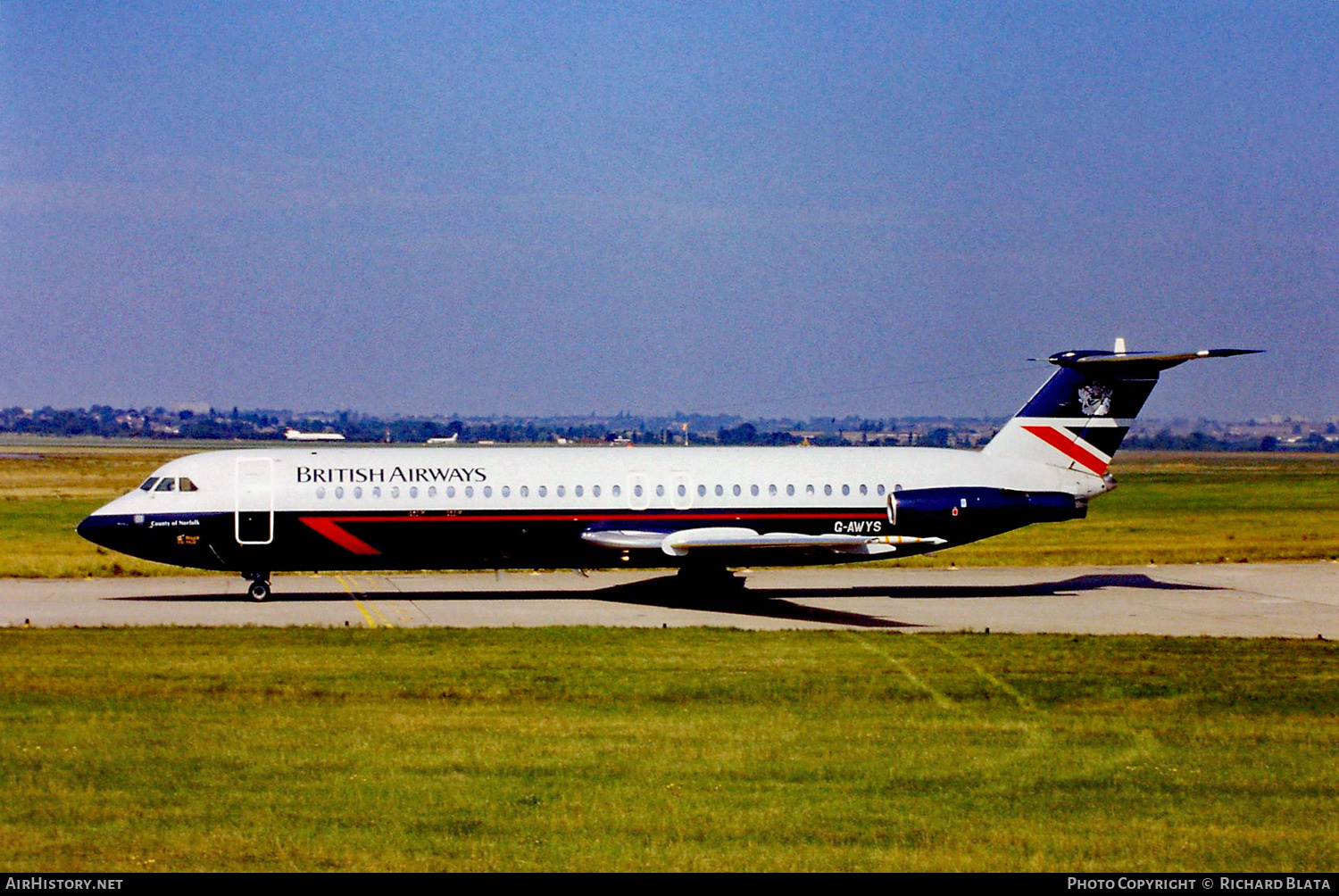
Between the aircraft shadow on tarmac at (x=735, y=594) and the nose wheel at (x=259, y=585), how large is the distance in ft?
0.62

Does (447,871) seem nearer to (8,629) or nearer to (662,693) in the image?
(662,693)

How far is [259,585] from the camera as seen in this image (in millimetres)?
31906

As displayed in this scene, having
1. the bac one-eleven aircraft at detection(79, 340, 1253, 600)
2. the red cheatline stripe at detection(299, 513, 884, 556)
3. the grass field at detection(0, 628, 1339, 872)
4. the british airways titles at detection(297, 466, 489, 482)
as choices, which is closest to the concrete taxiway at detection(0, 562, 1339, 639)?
the bac one-eleven aircraft at detection(79, 340, 1253, 600)

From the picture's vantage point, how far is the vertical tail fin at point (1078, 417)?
112ft

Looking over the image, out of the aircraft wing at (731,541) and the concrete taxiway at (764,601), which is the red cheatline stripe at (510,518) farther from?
the concrete taxiway at (764,601)

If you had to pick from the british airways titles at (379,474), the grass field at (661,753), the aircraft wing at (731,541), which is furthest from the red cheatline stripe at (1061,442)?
the british airways titles at (379,474)

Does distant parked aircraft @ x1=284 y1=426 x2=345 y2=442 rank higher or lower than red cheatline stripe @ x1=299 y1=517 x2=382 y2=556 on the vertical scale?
higher

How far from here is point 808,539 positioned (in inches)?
1184

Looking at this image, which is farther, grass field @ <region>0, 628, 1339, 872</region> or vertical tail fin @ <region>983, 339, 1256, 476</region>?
vertical tail fin @ <region>983, 339, 1256, 476</region>

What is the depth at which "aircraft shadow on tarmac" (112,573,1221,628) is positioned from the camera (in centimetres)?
3112

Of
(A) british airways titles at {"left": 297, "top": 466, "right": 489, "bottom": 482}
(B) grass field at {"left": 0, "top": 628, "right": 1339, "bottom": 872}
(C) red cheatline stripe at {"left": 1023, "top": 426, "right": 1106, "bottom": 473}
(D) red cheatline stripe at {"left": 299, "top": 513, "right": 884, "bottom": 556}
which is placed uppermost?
(C) red cheatline stripe at {"left": 1023, "top": 426, "right": 1106, "bottom": 473}

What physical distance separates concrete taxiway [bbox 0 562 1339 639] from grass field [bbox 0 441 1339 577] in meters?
3.50

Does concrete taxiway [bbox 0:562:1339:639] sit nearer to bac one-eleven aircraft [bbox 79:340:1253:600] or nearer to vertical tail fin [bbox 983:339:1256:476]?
bac one-eleven aircraft [bbox 79:340:1253:600]

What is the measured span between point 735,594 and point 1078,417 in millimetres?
9579
